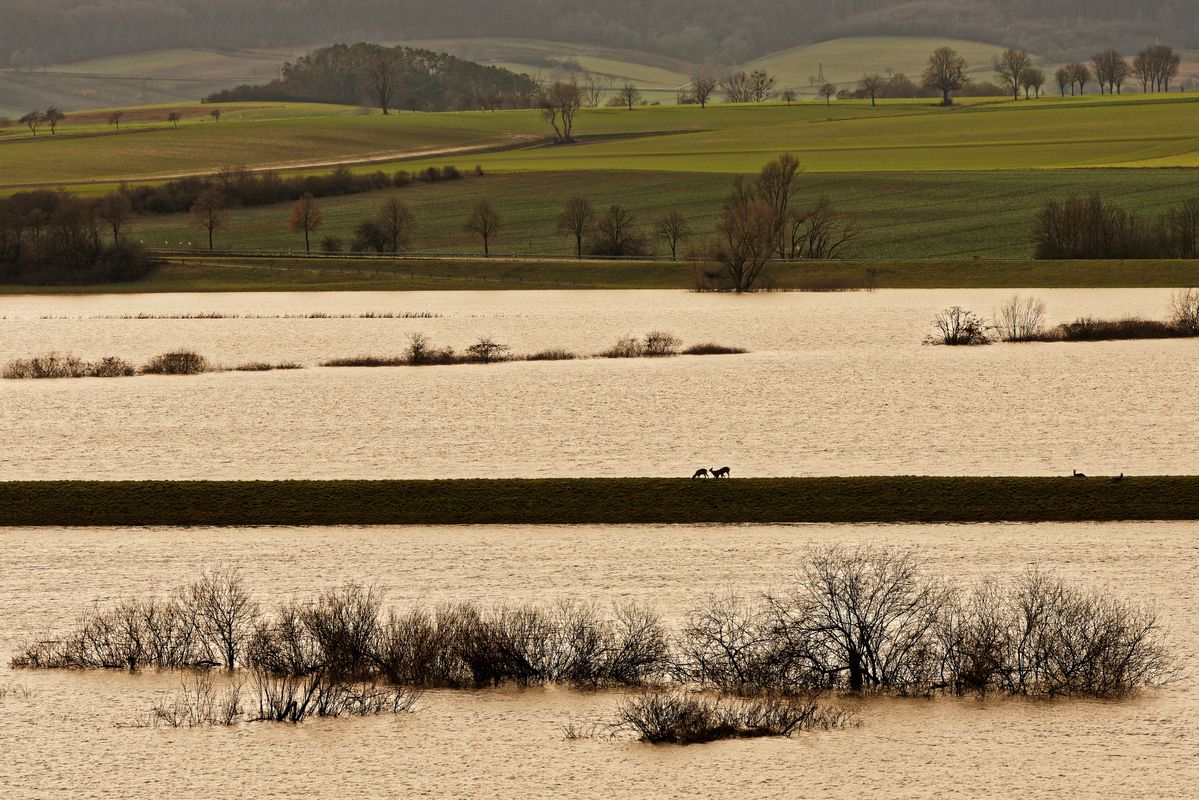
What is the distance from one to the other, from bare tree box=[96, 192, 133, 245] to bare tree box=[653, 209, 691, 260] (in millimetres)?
34419

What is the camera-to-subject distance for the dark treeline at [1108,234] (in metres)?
81.1

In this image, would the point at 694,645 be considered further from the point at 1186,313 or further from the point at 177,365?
the point at 1186,313

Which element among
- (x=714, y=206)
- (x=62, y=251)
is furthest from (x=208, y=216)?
(x=714, y=206)

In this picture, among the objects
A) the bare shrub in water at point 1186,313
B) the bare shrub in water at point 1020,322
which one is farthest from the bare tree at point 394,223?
the bare shrub in water at point 1186,313

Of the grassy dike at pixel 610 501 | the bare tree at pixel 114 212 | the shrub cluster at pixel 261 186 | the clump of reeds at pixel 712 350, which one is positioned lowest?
the grassy dike at pixel 610 501

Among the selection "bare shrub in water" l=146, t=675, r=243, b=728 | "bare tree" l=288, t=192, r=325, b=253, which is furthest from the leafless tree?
"bare shrub in water" l=146, t=675, r=243, b=728

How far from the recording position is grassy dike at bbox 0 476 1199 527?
3022cm

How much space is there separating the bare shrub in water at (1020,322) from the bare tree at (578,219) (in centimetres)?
3324

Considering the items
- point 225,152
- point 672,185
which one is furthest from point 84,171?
point 672,185

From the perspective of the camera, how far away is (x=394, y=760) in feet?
61.2

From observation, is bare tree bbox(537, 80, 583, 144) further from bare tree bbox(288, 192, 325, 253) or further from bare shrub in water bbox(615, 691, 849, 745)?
bare shrub in water bbox(615, 691, 849, 745)

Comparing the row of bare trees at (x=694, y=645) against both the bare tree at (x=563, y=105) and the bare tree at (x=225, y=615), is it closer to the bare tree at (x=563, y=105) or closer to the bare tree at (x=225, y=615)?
the bare tree at (x=225, y=615)

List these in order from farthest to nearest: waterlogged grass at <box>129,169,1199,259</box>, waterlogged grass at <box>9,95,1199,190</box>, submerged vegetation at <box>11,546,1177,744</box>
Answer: waterlogged grass at <box>9,95,1199,190</box> < waterlogged grass at <box>129,169,1199,259</box> < submerged vegetation at <box>11,546,1177,744</box>

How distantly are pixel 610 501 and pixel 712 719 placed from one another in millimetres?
11854
